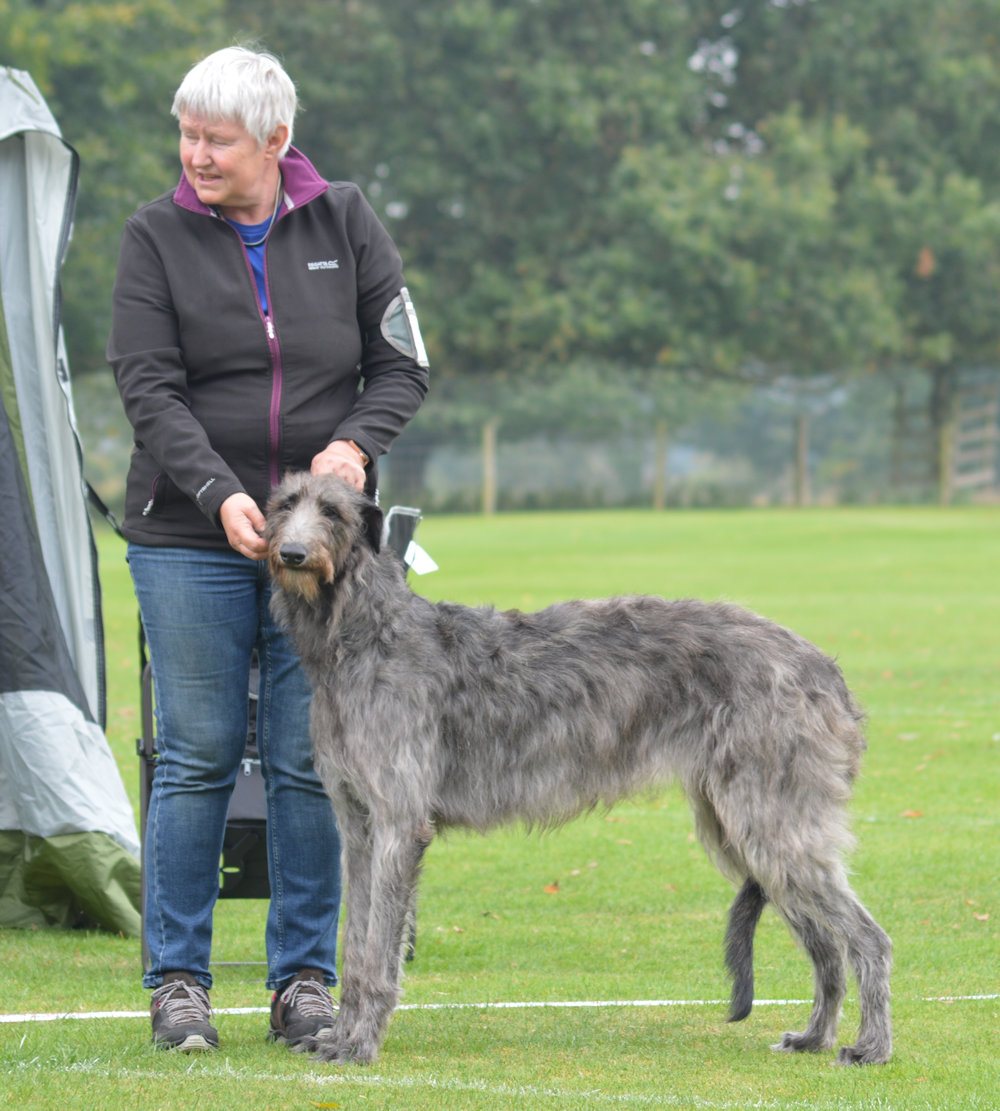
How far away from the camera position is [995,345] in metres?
41.3

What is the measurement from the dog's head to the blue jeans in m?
0.33

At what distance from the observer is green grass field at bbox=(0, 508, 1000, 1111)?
169 inches

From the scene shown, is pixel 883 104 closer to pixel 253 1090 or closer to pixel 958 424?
pixel 958 424

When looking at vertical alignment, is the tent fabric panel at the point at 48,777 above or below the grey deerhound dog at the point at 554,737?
below

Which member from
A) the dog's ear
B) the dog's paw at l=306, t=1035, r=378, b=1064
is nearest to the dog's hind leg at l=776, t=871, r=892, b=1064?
the dog's paw at l=306, t=1035, r=378, b=1064

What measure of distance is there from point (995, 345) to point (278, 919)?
3958 centimetres

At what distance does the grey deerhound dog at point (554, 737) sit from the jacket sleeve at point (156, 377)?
23cm

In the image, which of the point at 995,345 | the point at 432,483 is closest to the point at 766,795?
the point at 432,483

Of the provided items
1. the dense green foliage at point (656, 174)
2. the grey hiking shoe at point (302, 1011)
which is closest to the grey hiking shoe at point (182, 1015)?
the grey hiking shoe at point (302, 1011)

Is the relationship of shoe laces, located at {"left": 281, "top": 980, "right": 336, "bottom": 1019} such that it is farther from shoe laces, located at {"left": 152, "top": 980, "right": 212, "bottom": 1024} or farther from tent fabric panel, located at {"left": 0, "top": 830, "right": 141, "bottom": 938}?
tent fabric panel, located at {"left": 0, "top": 830, "right": 141, "bottom": 938}

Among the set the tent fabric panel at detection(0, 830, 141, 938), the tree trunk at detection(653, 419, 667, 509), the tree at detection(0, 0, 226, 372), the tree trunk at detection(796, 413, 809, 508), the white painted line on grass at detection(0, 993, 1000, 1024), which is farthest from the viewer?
the tree trunk at detection(796, 413, 809, 508)

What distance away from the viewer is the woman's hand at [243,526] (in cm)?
444

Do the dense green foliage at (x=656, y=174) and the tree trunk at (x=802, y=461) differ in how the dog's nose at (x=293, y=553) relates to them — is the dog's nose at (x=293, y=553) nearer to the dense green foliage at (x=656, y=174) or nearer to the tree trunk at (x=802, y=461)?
the dense green foliage at (x=656, y=174)

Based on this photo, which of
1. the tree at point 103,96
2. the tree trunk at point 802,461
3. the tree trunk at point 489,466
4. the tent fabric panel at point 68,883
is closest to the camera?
the tent fabric panel at point 68,883
